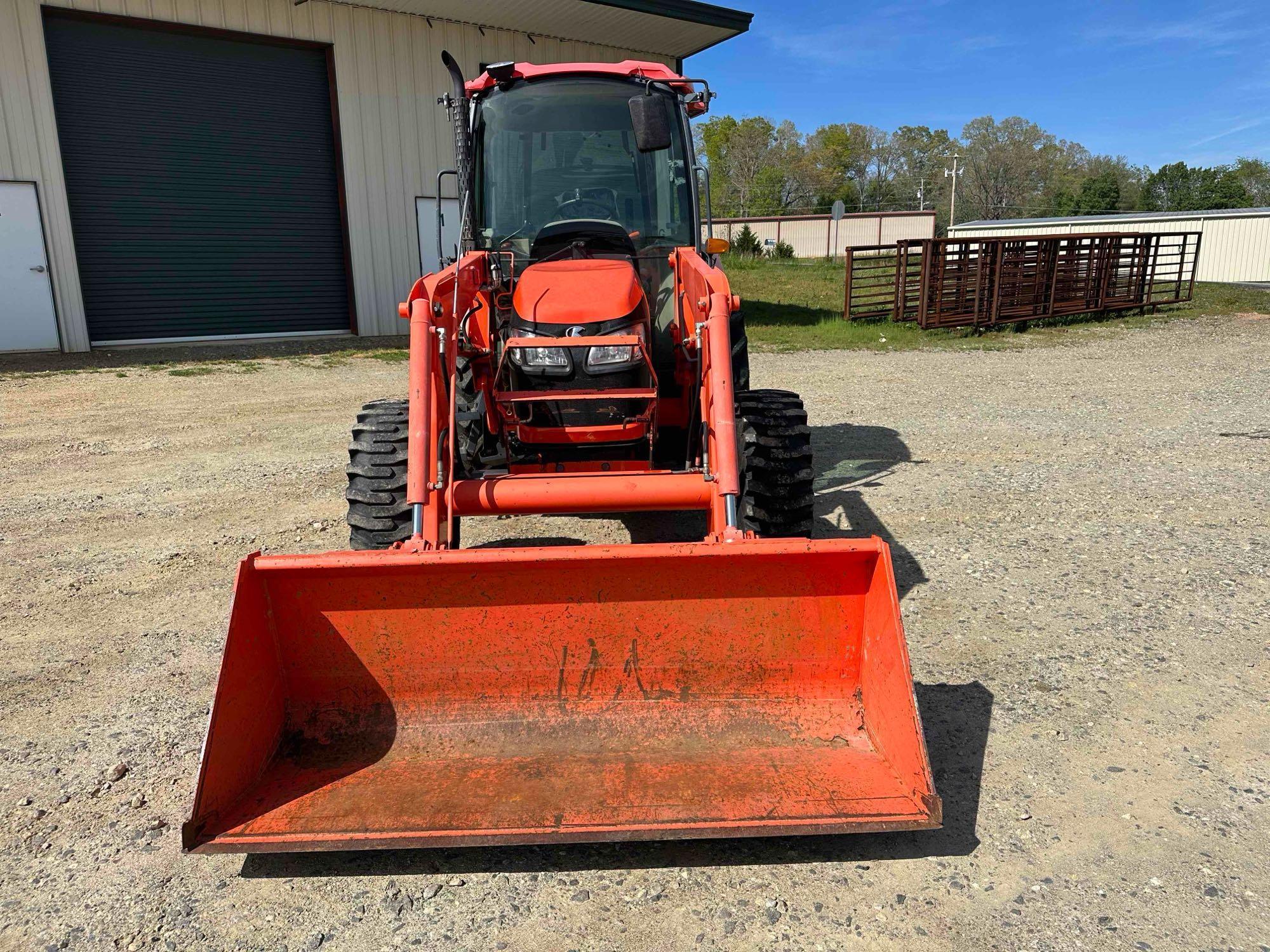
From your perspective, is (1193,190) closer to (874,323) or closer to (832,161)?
(832,161)

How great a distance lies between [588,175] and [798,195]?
80.2 m

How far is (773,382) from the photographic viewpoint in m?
11.6

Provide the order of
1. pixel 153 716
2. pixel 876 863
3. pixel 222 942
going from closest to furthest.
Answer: pixel 222 942, pixel 876 863, pixel 153 716

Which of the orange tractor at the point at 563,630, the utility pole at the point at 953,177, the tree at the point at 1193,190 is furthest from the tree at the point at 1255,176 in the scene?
the orange tractor at the point at 563,630

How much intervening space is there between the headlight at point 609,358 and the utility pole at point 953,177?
64538 millimetres

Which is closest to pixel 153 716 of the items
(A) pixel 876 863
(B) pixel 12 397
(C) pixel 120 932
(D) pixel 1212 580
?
(C) pixel 120 932

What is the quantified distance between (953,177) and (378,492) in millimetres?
71373

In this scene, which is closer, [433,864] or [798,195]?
[433,864]

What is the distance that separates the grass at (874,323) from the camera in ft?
54.1

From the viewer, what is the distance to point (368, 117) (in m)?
15.4

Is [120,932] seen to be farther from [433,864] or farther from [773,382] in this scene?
[773,382]

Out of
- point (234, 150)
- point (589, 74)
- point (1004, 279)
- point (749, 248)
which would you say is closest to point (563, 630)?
point (589, 74)

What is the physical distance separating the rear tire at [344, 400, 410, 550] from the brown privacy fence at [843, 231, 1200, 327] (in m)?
14.7

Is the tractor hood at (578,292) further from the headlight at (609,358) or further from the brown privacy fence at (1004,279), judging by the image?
the brown privacy fence at (1004,279)
